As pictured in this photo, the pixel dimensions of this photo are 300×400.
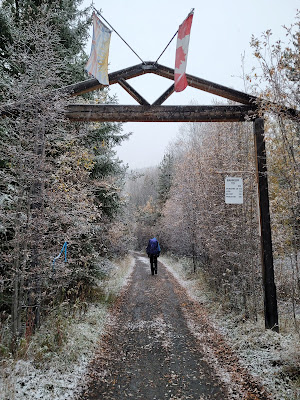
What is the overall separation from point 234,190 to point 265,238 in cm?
124

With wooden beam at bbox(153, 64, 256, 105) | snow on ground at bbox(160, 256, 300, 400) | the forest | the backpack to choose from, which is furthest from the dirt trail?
the backpack

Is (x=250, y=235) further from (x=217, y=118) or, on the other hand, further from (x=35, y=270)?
(x=35, y=270)

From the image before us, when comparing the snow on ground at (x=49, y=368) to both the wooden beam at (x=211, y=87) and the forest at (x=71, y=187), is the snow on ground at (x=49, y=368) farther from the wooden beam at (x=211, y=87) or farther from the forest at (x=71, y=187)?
the wooden beam at (x=211, y=87)

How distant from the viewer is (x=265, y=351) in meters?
4.86

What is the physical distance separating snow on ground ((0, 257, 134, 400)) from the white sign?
4229mm

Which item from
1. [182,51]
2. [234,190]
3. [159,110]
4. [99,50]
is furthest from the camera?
[159,110]

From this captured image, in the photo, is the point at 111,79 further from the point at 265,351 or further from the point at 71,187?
the point at 265,351

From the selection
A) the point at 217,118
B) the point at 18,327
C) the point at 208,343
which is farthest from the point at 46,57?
the point at 208,343

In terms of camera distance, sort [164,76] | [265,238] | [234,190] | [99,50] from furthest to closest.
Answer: [164,76]
[234,190]
[265,238]
[99,50]

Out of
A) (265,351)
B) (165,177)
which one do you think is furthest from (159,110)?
(165,177)

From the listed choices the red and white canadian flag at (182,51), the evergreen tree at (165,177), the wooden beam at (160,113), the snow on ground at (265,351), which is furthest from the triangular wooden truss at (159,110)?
the evergreen tree at (165,177)

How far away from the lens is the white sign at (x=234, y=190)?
599 cm

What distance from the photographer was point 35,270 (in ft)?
15.8

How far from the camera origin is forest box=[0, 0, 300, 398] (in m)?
4.60
